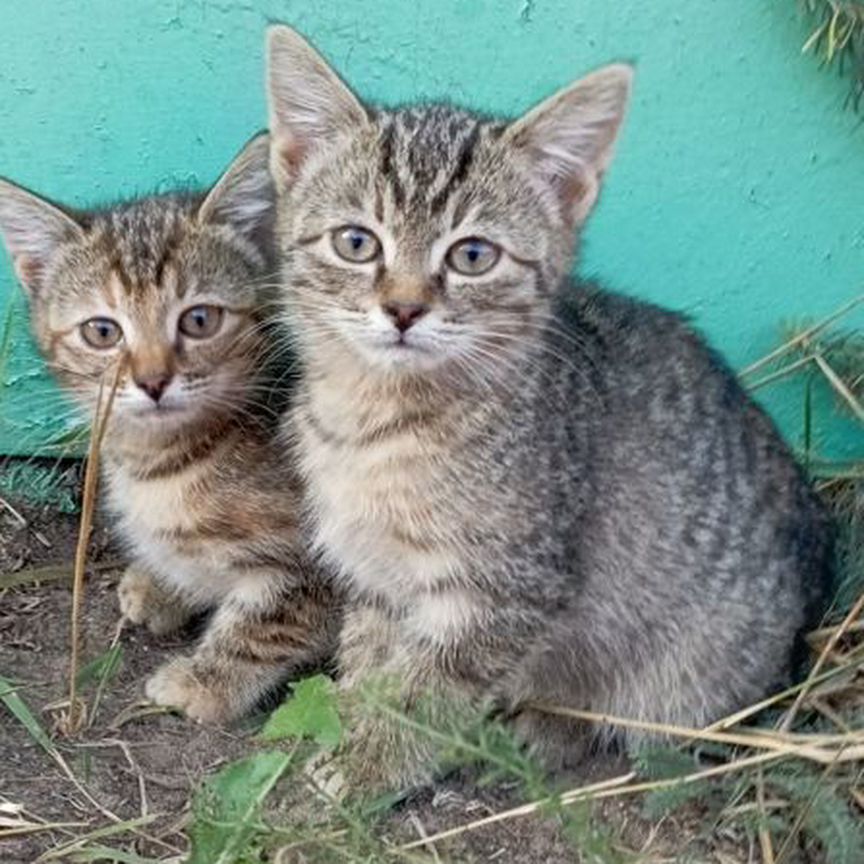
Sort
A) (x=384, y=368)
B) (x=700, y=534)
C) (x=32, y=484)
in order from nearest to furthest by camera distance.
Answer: (x=384, y=368) → (x=700, y=534) → (x=32, y=484)

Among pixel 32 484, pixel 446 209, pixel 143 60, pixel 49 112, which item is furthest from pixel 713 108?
pixel 32 484

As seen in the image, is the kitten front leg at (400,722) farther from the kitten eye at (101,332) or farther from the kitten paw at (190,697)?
the kitten eye at (101,332)

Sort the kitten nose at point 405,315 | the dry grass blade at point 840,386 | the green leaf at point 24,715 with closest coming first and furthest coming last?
the kitten nose at point 405,315 → the green leaf at point 24,715 → the dry grass blade at point 840,386

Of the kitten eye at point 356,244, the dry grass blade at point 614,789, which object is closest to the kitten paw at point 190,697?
the dry grass blade at point 614,789

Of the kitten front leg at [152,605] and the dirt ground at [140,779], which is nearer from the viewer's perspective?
the dirt ground at [140,779]

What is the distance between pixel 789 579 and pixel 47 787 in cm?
134

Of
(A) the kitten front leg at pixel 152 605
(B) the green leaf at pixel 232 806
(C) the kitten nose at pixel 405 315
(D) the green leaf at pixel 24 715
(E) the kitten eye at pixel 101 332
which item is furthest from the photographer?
(A) the kitten front leg at pixel 152 605

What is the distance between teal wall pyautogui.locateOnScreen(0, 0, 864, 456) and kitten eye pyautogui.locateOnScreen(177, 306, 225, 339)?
534 millimetres

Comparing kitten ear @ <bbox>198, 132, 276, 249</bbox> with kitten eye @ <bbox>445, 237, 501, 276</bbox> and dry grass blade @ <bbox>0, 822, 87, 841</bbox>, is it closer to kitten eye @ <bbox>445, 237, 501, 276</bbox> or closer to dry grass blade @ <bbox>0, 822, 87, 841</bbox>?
kitten eye @ <bbox>445, 237, 501, 276</bbox>

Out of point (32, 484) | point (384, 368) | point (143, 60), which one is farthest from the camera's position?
point (32, 484)

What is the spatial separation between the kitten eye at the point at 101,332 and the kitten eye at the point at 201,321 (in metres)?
0.11

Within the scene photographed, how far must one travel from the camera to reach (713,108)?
3098mm

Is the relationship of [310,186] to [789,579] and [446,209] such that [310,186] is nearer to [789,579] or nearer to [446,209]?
[446,209]

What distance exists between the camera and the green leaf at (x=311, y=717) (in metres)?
2.42
